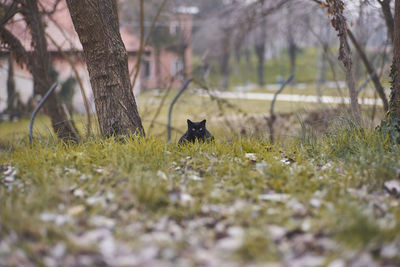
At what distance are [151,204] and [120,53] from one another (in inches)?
96.5

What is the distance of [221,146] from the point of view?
163 inches

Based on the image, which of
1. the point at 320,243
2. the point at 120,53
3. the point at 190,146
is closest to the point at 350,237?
the point at 320,243

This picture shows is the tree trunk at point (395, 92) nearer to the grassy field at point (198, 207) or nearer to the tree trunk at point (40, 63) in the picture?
the grassy field at point (198, 207)

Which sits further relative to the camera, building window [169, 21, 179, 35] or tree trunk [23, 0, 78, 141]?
building window [169, 21, 179, 35]

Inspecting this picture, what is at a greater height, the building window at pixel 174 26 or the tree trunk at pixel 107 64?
the building window at pixel 174 26

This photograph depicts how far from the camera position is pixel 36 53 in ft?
23.6

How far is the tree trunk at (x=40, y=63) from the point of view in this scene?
Answer: 6723 millimetres

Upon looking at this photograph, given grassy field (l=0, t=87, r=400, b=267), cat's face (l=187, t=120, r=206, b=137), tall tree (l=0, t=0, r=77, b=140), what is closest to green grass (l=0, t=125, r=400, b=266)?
grassy field (l=0, t=87, r=400, b=267)

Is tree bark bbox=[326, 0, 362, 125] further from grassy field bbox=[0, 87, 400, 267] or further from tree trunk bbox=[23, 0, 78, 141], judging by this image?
tree trunk bbox=[23, 0, 78, 141]

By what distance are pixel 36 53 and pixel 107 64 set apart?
3.60 metres

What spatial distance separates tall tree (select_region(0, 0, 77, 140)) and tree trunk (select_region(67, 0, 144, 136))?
2.22 m

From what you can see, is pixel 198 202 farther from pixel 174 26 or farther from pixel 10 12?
pixel 174 26

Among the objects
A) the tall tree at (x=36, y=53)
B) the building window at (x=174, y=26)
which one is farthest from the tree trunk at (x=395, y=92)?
the building window at (x=174, y=26)

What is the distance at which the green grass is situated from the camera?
7.18 feet
